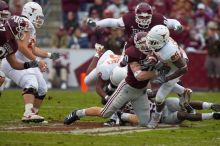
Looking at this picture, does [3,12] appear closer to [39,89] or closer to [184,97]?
[39,89]

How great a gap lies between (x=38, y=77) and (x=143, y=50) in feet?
5.97

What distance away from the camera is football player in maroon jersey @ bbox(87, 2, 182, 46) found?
10.5m

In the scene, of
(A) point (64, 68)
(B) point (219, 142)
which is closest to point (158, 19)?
(B) point (219, 142)

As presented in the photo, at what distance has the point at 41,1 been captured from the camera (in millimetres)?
19766

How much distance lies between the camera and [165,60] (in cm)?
944

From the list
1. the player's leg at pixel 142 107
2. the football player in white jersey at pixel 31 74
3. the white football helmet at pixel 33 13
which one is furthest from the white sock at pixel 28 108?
the player's leg at pixel 142 107

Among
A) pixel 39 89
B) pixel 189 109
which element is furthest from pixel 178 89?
pixel 39 89

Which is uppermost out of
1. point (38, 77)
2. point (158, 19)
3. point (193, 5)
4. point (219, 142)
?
point (193, 5)

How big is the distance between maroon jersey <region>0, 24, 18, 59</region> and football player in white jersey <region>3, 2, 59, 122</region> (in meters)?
0.49

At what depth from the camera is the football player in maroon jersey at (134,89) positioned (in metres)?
9.37

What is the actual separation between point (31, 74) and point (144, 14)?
171cm

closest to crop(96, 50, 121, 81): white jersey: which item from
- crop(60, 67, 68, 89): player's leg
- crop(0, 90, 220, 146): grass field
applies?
crop(0, 90, 220, 146): grass field

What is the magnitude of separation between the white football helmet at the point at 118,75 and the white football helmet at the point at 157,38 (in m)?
1.04

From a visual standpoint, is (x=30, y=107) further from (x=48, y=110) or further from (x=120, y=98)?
(x=48, y=110)
